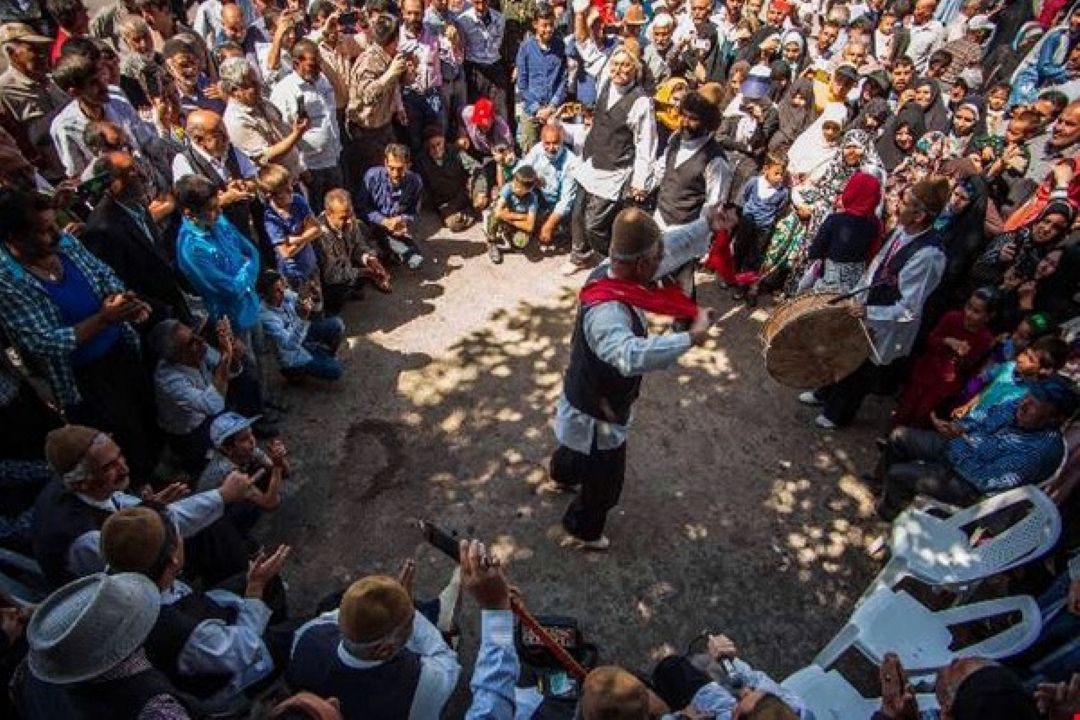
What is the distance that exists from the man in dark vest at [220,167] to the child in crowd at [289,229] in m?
0.14

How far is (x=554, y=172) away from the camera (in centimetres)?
765

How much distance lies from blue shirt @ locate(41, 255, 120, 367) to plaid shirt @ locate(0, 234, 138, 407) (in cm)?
3

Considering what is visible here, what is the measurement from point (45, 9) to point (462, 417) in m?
7.23

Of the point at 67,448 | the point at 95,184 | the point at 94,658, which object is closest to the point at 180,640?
the point at 94,658

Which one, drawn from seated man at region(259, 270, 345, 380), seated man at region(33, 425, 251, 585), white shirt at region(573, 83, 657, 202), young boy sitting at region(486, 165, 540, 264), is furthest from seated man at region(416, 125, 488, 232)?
seated man at region(33, 425, 251, 585)

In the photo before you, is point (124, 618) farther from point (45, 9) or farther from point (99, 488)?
point (45, 9)

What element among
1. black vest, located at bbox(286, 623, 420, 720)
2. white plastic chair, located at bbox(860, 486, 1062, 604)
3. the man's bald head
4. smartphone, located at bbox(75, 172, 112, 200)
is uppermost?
smartphone, located at bbox(75, 172, 112, 200)

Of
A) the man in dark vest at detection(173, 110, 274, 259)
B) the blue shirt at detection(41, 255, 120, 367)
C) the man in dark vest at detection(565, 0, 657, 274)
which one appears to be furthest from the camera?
the man in dark vest at detection(565, 0, 657, 274)

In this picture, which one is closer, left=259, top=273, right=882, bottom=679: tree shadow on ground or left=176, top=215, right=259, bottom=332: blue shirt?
left=259, top=273, right=882, bottom=679: tree shadow on ground

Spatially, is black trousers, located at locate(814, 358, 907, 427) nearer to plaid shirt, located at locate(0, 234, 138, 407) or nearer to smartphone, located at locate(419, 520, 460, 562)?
smartphone, located at locate(419, 520, 460, 562)

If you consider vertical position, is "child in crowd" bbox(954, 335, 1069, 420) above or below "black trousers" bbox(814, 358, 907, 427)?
above

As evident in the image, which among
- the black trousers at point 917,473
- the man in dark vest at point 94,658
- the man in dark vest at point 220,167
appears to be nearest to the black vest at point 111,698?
the man in dark vest at point 94,658

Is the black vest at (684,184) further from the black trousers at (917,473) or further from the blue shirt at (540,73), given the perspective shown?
the blue shirt at (540,73)

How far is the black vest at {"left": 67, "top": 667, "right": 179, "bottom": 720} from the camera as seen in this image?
2.09 m
